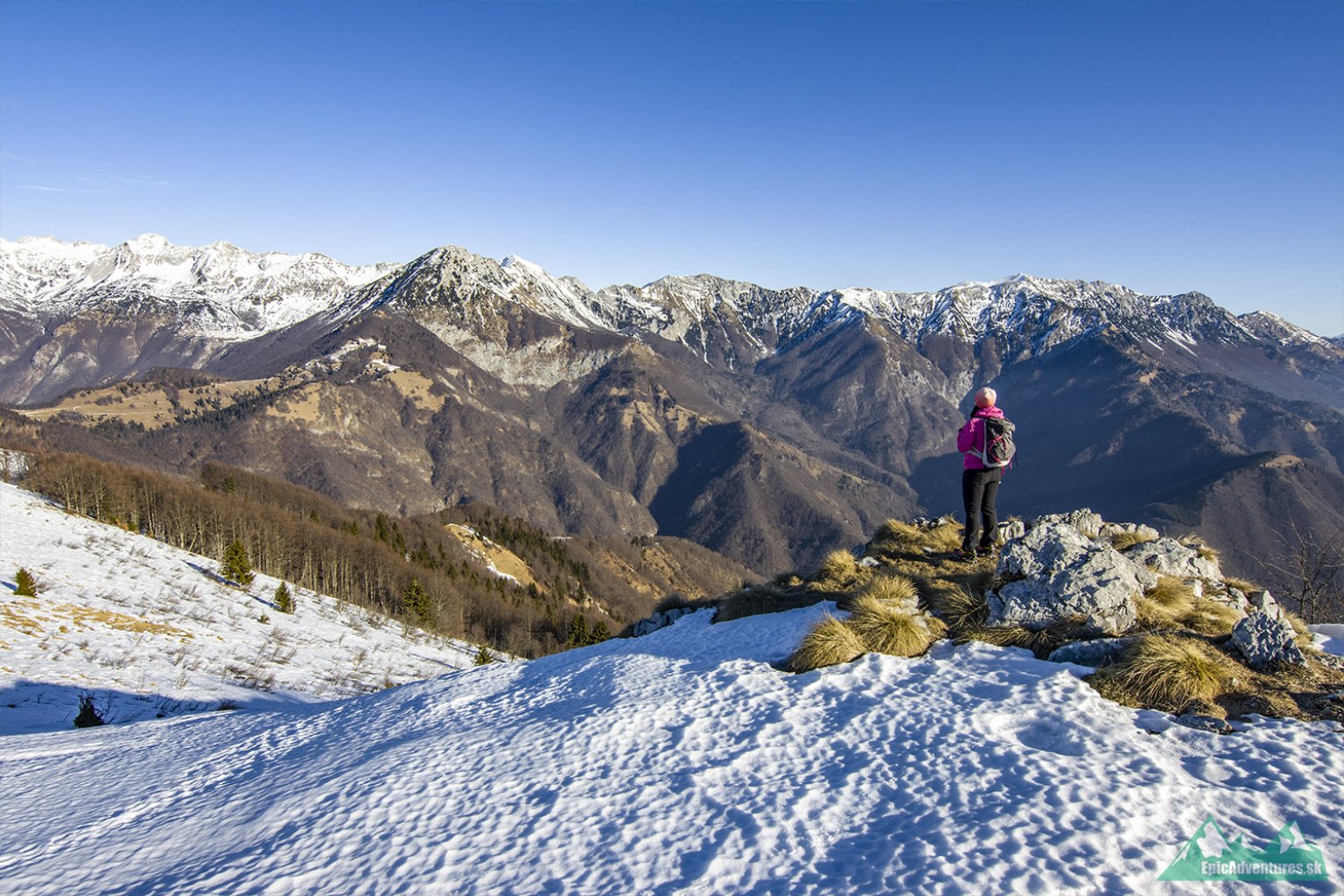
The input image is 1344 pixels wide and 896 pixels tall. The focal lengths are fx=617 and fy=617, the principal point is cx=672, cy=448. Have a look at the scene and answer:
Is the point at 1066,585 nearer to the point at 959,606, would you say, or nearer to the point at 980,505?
the point at 959,606

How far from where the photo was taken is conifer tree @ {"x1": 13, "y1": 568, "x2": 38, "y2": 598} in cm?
3000

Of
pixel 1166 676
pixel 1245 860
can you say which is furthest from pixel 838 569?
pixel 1245 860

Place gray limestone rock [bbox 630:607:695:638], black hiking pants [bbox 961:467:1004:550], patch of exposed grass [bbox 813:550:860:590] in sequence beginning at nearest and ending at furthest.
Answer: black hiking pants [bbox 961:467:1004:550], patch of exposed grass [bbox 813:550:860:590], gray limestone rock [bbox 630:607:695:638]

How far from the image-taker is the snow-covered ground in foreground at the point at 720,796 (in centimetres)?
578

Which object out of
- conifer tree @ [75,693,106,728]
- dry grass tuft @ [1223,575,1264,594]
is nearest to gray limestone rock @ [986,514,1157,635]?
dry grass tuft @ [1223,575,1264,594]

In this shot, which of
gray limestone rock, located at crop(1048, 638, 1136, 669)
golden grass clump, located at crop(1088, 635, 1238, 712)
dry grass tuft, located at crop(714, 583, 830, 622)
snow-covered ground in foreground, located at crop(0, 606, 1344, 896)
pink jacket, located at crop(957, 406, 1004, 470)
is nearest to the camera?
snow-covered ground in foreground, located at crop(0, 606, 1344, 896)

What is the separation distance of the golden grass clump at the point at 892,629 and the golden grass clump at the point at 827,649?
253mm

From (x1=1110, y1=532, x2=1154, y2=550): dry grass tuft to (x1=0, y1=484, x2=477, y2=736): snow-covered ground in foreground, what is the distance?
29398 mm

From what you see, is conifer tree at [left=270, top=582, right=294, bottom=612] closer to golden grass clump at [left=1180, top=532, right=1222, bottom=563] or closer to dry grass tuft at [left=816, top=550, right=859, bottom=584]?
dry grass tuft at [left=816, top=550, right=859, bottom=584]

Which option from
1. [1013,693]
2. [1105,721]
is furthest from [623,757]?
[1105,721]

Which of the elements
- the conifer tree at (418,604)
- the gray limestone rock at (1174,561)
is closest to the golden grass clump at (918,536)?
the gray limestone rock at (1174,561)

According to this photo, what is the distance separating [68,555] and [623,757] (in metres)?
50.1

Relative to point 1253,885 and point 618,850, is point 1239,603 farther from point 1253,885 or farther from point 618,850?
point 618,850

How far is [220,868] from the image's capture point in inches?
261
